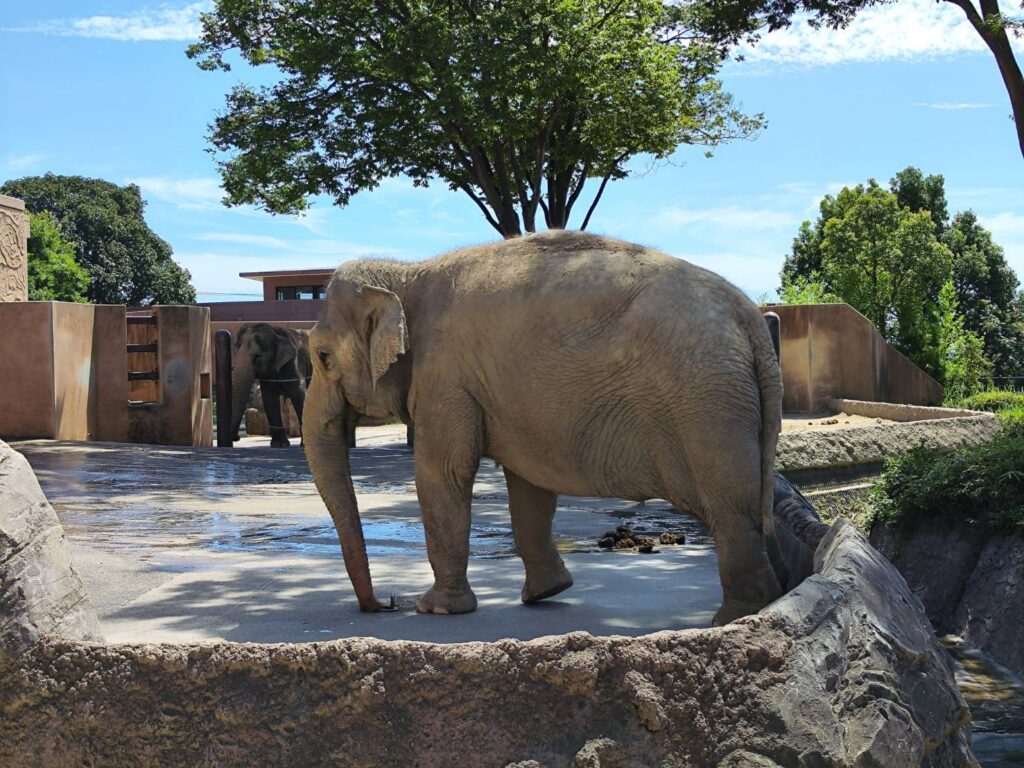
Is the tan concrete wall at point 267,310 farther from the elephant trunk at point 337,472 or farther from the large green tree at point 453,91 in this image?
the elephant trunk at point 337,472

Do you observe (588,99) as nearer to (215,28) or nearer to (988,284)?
(215,28)

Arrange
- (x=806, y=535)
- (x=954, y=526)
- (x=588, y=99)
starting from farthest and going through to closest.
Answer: (x=588, y=99) → (x=954, y=526) → (x=806, y=535)

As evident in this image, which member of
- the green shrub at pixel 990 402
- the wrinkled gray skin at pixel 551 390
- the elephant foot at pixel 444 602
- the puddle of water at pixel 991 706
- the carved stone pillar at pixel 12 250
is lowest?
the puddle of water at pixel 991 706

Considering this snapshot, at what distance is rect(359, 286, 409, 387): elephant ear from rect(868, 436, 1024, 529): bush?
160 inches

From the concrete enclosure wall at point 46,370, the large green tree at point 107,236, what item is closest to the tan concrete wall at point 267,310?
the large green tree at point 107,236

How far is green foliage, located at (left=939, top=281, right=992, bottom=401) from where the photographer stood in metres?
24.9

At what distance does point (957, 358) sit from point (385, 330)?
75.1 feet

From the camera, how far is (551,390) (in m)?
5.37

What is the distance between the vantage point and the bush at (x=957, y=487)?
24.6 feet

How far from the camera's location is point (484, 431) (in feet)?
18.6

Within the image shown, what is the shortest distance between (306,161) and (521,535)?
1620cm

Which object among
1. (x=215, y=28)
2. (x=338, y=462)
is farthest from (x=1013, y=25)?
(x=215, y=28)

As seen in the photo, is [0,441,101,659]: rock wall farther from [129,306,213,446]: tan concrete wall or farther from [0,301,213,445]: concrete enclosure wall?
[129,306,213,446]: tan concrete wall

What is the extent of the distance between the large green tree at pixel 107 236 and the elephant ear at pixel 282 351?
32.9 metres
